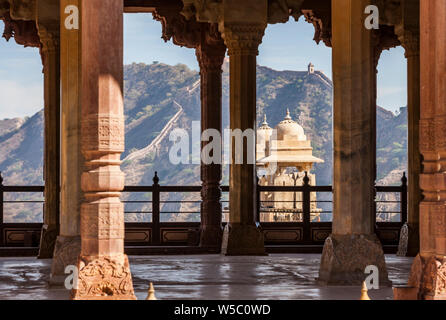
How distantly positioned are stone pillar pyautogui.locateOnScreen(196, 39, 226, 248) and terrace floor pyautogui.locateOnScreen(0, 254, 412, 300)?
153cm

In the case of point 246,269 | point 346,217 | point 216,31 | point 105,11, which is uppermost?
point 216,31

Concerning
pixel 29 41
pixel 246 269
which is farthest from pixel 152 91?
pixel 246 269

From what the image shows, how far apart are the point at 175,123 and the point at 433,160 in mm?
53953

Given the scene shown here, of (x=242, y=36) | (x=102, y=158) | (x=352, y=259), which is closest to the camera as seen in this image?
(x=102, y=158)

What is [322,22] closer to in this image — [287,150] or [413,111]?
[413,111]

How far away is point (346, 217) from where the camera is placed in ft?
34.3

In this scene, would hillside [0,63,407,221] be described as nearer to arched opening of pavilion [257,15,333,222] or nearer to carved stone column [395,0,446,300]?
arched opening of pavilion [257,15,333,222]

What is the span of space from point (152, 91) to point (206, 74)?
48758 mm

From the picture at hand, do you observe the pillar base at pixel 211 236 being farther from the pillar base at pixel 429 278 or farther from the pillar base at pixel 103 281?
the pillar base at pixel 103 281

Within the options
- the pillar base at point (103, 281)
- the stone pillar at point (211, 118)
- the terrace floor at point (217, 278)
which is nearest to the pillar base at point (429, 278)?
the terrace floor at point (217, 278)

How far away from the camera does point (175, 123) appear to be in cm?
6266

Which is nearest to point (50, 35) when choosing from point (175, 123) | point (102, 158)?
point (102, 158)

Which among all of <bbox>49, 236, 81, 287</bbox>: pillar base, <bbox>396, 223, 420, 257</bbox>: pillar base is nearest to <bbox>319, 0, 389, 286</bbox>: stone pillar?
<bbox>49, 236, 81, 287</bbox>: pillar base
